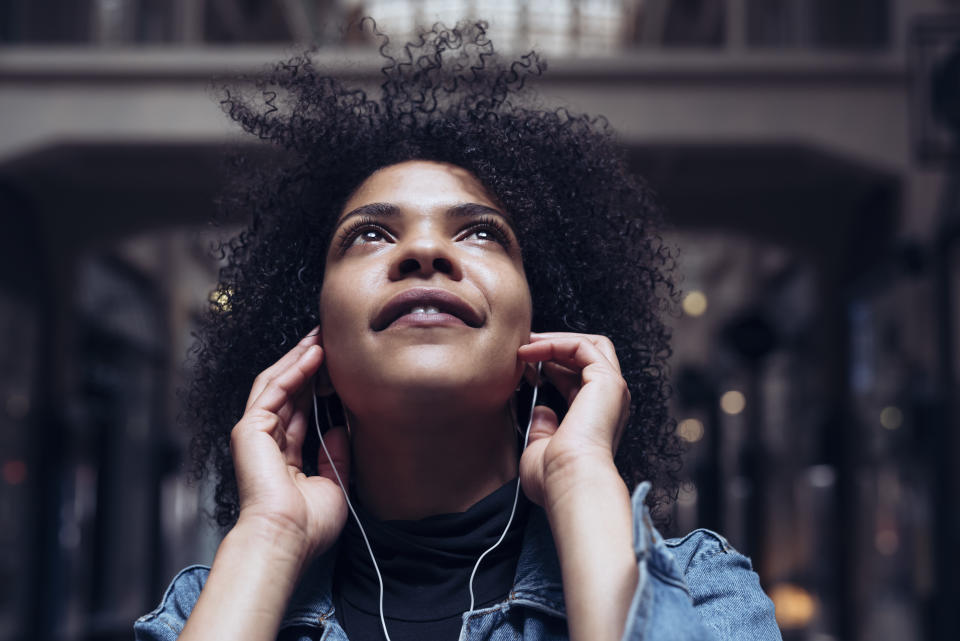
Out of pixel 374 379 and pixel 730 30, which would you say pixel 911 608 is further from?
pixel 374 379

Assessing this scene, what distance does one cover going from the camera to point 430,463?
73.3 inches

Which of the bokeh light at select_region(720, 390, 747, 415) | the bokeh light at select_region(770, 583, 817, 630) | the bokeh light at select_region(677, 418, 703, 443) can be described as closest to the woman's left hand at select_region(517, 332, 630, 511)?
the bokeh light at select_region(770, 583, 817, 630)

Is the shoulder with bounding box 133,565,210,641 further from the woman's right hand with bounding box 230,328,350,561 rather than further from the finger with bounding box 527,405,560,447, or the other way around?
the finger with bounding box 527,405,560,447

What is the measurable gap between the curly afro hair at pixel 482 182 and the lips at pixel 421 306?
1.26 feet

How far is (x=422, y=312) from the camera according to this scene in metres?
1.79

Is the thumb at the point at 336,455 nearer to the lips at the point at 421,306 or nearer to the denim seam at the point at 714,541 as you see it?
the lips at the point at 421,306

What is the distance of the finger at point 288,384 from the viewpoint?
6.25 ft

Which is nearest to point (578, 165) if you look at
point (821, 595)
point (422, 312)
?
point (422, 312)

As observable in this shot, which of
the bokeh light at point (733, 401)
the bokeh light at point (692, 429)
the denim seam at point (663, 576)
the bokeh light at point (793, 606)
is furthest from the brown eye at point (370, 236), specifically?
the bokeh light at point (692, 429)

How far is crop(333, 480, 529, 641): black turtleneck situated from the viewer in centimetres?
175

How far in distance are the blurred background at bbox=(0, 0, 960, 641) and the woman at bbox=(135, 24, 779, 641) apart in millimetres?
2690

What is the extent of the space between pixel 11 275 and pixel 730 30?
677 cm

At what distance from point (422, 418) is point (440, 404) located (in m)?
0.05

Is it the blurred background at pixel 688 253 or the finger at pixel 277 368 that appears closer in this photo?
the finger at pixel 277 368
